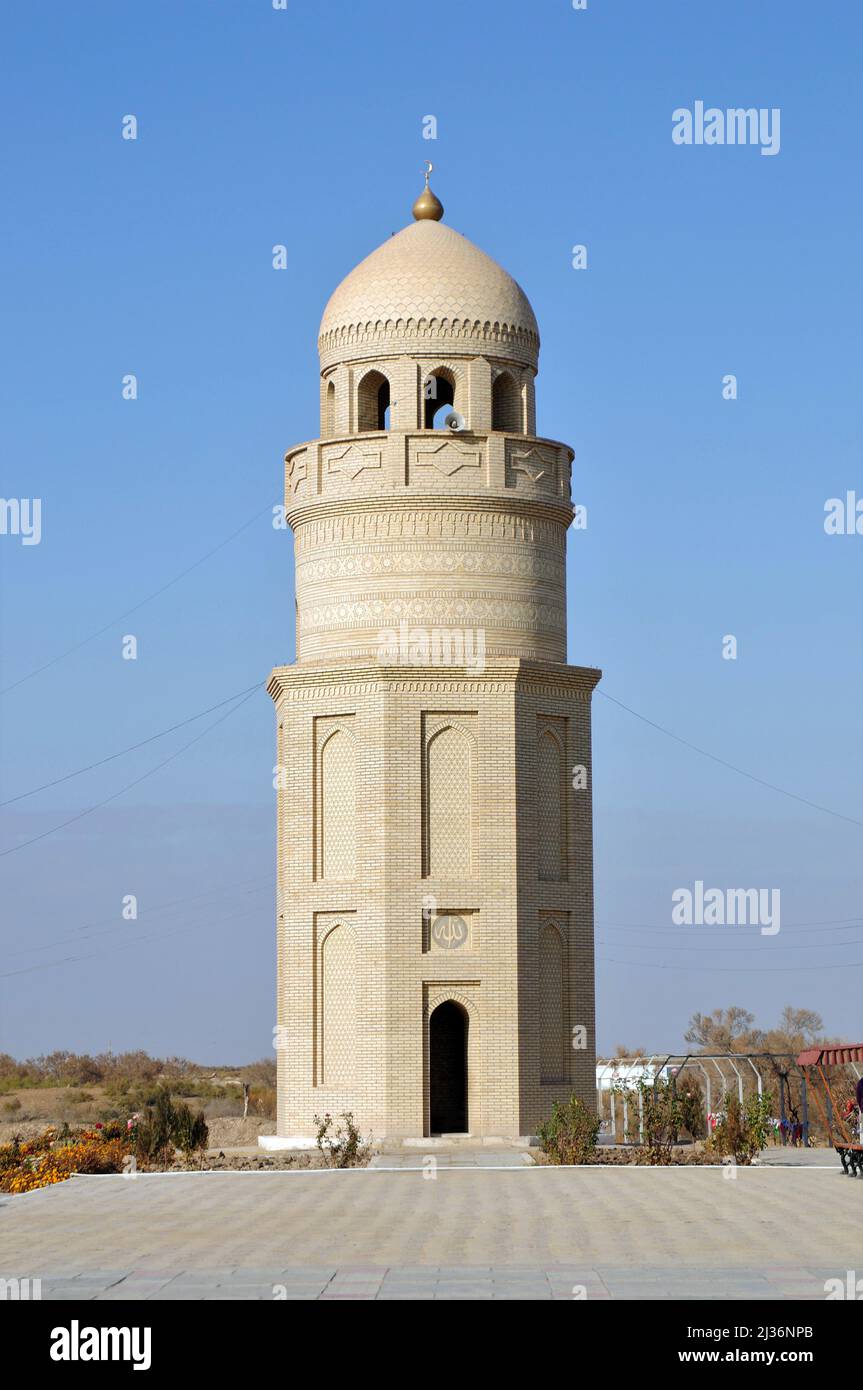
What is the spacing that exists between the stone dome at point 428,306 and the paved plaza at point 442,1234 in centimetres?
1327

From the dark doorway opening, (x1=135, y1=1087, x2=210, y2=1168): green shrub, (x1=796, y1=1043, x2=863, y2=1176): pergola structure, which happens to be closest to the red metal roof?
(x1=796, y1=1043, x2=863, y2=1176): pergola structure

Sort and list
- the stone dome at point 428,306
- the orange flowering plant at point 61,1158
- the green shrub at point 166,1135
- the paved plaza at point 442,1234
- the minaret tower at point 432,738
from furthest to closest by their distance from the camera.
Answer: the stone dome at point 428,306 → the minaret tower at point 432,738 → the green shrub at point 166,1135 → the orange flowering plant at point 61,1158 → the paved plaza at point 442,1234

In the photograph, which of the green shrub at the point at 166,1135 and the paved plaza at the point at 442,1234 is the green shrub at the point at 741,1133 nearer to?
the paved plaza at the point at 442,1234

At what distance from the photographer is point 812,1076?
1281 inches

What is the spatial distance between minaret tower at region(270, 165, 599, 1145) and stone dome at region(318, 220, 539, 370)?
35 millimetres

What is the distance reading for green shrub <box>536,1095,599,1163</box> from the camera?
28094 mm

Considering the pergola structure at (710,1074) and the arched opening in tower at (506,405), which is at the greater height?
the arched opening in tower at (506,405)

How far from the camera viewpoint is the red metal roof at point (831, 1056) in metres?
27.5

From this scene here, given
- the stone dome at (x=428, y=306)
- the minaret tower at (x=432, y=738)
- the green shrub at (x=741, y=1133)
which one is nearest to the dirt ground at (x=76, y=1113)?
the minaret tower at (x=432, y=738)

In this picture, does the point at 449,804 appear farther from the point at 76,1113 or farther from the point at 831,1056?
the point at 76,1113

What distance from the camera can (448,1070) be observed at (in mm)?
32312

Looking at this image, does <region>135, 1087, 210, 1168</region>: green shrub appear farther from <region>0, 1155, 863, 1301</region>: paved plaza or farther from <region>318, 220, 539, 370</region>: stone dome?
<region>318, 220, 539, 370</region>: stone dome

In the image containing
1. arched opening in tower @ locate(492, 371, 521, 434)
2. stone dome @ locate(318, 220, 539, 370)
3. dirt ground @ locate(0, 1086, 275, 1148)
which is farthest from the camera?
dirt ground @ locate(0, 1086, 275, 1148)
